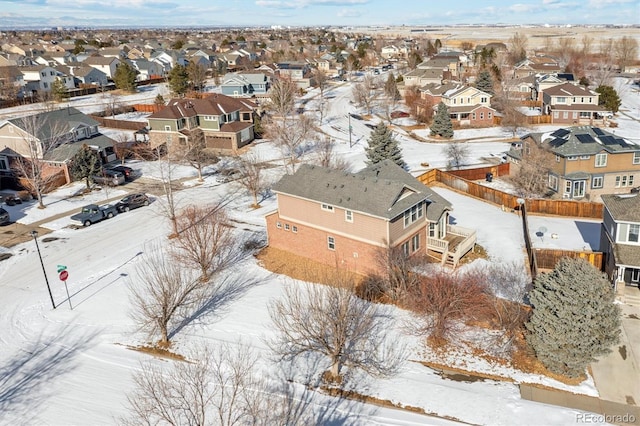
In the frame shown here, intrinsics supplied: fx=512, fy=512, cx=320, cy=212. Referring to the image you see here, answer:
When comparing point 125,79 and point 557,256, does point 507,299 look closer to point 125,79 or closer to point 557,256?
point 557,256

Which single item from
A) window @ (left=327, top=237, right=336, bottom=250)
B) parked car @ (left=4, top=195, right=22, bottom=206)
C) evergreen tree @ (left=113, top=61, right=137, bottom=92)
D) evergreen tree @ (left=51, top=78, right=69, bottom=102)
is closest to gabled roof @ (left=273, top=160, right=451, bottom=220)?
window @ (left=327, top=237, right=336, bottom=250)

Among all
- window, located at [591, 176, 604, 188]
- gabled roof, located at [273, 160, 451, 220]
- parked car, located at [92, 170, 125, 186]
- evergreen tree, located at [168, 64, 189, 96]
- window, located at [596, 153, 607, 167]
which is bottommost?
window, located at [591, 176, 604, 188]

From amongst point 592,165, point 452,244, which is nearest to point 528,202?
point 592,165

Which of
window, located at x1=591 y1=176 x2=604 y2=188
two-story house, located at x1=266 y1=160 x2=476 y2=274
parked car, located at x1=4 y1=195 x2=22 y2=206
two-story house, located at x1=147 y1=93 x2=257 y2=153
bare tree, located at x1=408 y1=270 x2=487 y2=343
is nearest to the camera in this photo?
bare tree, located at x1=408 y1=270 x2=487 y2=343

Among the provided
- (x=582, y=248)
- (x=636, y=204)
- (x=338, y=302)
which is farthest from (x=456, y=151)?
(x=338, y=302)

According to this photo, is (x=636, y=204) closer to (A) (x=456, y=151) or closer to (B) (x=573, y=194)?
(B) (x=573, y=194)

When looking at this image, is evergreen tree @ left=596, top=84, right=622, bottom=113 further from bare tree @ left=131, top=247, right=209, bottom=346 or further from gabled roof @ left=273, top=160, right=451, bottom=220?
bare tree @ left=131, top=247, right=209, bottom=346
